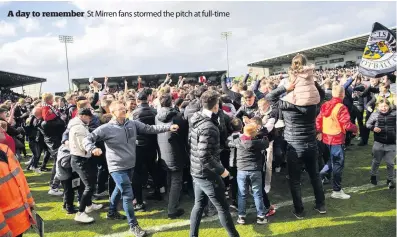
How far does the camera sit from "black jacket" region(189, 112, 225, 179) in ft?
11.2

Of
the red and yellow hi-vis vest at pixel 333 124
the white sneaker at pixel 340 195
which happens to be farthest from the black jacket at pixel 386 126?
the white sneaker at pixel 340 195

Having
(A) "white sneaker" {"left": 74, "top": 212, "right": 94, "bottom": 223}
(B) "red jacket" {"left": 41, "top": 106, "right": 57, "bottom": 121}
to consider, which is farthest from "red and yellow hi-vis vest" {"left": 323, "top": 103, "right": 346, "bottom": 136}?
(B) "red jacket" {"left": 41, "top": 106, "right": 57, "bottom": 121}

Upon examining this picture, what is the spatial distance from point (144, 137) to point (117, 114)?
1.05m

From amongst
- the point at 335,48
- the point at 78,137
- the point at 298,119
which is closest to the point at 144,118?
the point at 78,137

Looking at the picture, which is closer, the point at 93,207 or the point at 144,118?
the point at 144,118

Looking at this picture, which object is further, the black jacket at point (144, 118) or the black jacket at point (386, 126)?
the black jacket at point (386, 126)

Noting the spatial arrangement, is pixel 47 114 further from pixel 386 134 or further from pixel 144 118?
pixel 386 134

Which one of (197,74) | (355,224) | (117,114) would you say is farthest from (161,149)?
(197,74)

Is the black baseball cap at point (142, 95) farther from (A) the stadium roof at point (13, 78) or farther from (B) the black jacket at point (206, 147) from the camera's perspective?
(A) the stadium roof at point (13, 78)

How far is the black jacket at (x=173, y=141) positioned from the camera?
4621 millimetres

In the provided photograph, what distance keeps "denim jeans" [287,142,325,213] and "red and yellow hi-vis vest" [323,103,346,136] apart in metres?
0.84

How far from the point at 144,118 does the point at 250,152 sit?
1.96m

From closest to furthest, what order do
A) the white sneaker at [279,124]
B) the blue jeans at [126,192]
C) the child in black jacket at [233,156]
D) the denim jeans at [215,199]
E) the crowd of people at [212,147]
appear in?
the denim jeans at [215,199]
the crowd of people at [212,147]
the blue jeans at [126,192]
the child in black jacket at [233,156]
the white sneaker at [279,124]

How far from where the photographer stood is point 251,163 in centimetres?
423
